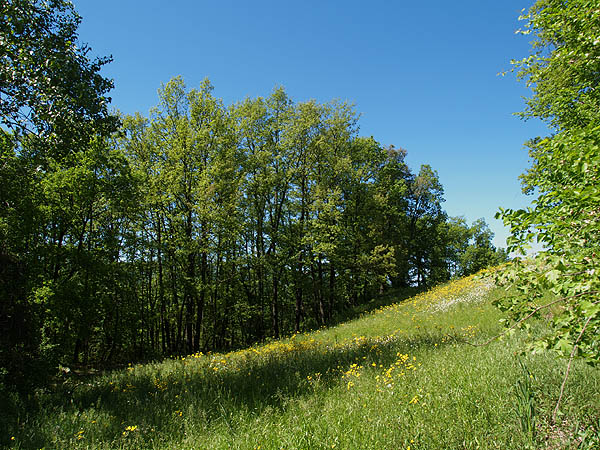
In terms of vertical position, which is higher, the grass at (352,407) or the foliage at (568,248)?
the foliage at (568,248)

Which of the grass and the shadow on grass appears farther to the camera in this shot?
the shadow on grass

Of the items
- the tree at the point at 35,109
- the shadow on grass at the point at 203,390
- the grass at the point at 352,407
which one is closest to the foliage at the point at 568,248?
the grass at the point at 352,407

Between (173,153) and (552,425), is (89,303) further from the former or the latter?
(552,425)

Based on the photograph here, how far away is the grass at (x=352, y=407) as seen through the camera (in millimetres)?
3289

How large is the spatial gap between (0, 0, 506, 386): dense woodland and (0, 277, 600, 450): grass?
3.32 metres

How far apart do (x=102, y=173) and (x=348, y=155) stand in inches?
702

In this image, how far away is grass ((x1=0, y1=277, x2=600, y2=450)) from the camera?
3.29 metres

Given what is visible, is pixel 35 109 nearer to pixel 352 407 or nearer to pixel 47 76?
pixel 47 76

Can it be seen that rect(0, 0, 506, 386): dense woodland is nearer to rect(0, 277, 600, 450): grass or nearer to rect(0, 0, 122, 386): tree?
rect(0, 0, 122, 386): tree

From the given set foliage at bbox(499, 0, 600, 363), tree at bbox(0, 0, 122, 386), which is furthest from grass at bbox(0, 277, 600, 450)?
tree at bbox(0, 0, 122, 386)

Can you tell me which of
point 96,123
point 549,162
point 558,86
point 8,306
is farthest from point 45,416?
point 558,86

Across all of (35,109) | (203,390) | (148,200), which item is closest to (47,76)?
(35,109)

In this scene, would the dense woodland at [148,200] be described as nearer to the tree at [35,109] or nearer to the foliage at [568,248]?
the tree at [35,109]

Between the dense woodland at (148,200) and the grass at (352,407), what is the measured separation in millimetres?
3320
